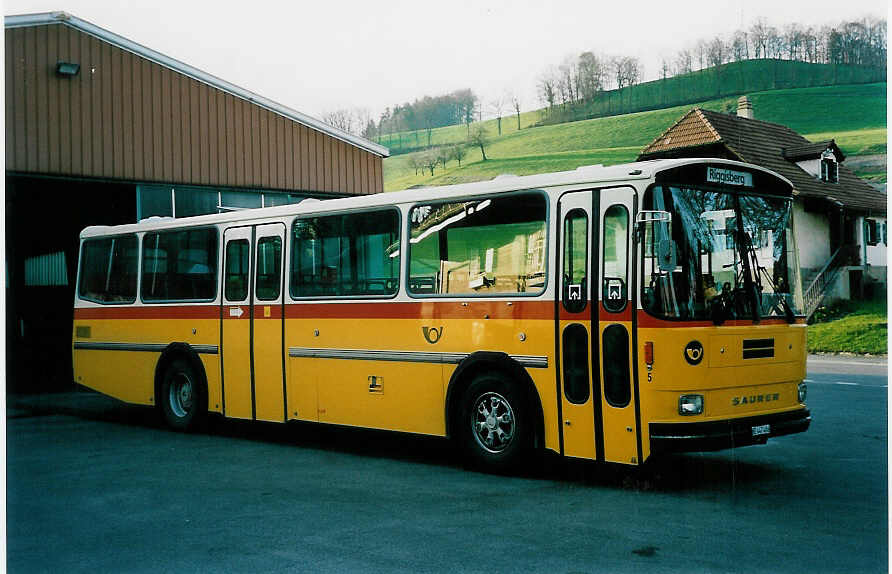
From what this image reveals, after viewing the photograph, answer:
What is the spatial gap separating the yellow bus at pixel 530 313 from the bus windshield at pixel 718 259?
0.05 ft

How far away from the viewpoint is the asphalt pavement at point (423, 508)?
6.04 metres

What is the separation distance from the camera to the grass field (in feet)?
28.9

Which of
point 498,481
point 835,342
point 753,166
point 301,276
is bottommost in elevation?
point 498,481

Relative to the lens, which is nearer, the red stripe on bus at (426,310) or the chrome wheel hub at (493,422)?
the red stripe on bus at (426,310)

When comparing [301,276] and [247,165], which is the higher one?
[247,165]

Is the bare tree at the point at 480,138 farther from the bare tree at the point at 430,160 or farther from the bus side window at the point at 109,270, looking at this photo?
the bus side window at the point at 109,270

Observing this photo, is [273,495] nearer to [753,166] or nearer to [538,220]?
[538,220]

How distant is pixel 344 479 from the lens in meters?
8.74

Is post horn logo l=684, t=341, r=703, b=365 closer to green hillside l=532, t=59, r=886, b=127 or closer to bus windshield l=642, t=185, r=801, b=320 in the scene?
bus windshield l=642, t=185, r=801, b=320

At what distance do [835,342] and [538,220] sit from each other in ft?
13.7

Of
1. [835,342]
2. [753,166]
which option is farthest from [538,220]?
[835,342]

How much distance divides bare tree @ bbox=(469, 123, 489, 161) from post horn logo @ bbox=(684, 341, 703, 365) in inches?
159

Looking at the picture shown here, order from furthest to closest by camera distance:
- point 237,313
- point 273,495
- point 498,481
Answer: point 237,313, point 498,481, point 273,495

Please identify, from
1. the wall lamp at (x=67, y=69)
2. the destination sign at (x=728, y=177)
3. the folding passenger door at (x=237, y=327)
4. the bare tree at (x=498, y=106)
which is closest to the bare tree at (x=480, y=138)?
the bare tree at (x=498, y=106)
